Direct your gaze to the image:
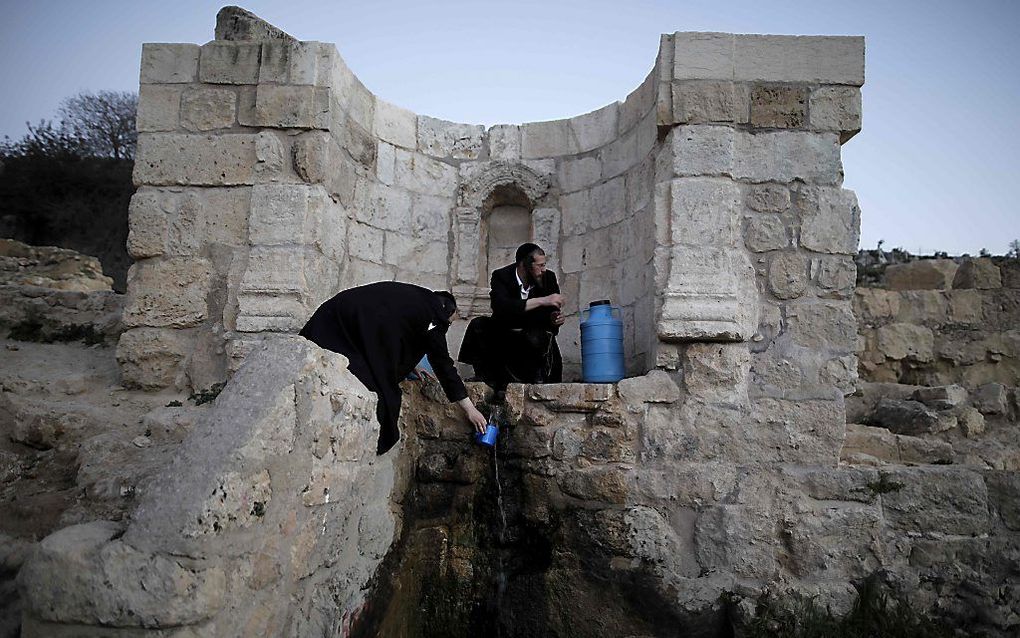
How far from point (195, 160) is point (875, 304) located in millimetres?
4850

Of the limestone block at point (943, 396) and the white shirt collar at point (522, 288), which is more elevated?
the white shirt collar at point (522, 288)

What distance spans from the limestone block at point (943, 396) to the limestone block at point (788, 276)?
1.43m

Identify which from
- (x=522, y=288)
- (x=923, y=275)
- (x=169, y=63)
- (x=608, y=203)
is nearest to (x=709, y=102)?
(x=608, y=203)

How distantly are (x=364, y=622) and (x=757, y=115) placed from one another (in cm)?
338

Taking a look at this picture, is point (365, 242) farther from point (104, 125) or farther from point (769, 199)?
point (104, 125)

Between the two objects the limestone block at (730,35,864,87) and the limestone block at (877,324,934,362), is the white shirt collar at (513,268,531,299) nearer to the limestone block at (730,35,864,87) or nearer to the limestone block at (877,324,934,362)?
the limestone block at (730,35,864,87)

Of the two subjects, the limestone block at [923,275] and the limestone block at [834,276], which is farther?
the limestone block at [923,275]

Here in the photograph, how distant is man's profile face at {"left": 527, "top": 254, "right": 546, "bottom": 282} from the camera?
453 cm

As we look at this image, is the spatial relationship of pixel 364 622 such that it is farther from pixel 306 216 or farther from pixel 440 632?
pixel 306 216

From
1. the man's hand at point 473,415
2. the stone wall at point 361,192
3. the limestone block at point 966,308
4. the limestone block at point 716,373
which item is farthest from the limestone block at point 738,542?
the limestone block at point 966,308

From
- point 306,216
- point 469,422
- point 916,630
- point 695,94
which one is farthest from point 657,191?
point 916,630

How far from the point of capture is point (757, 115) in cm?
388

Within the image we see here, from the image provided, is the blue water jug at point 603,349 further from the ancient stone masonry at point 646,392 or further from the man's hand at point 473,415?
the man's hand at point 473,415

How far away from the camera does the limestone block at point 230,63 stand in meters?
4.27
